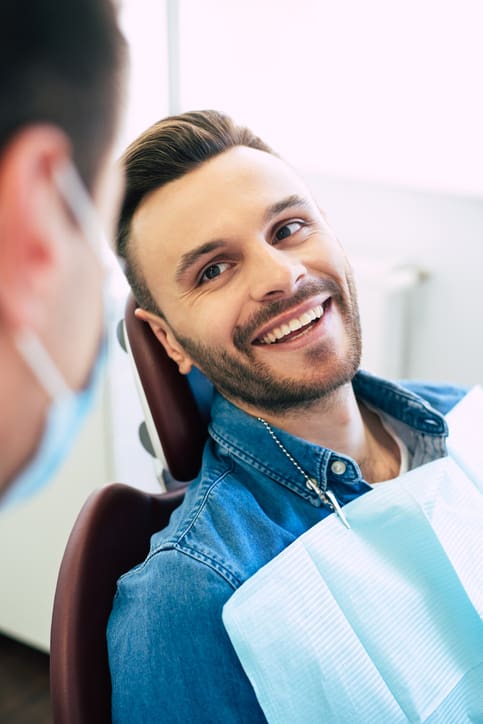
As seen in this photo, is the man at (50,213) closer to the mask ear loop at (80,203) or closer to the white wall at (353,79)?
the mask ear loop at (80,203)

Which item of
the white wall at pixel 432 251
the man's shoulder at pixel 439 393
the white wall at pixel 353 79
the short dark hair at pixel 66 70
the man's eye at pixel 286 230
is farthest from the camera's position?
the white wall at pixel 432 251

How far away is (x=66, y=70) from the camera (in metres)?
0.22

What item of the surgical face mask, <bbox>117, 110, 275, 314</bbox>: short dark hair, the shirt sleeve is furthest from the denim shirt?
the surgical face mask

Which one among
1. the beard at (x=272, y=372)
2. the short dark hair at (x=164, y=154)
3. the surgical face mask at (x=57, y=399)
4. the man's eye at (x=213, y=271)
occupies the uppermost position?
the surgical face mask at (x=57, y=399)

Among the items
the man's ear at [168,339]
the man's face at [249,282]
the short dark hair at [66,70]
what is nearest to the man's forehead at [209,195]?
the man's face at [249,282]

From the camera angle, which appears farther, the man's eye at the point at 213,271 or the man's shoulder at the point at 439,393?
the man's shoulder at the point at 439,393

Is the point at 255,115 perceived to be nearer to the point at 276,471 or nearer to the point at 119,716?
the point at 276,471

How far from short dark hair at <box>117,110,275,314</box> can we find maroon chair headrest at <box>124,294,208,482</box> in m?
0.04

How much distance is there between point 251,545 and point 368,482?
0.28 meters

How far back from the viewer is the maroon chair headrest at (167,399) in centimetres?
102

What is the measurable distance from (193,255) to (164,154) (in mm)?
131

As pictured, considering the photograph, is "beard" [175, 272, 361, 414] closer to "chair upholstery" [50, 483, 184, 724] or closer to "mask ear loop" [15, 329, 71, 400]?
"chair upholstery" [50, 483, 184, 724]

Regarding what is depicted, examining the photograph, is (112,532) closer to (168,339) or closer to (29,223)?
(168,339)

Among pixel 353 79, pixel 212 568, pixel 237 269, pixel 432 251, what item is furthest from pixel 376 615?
pixel 353 79
